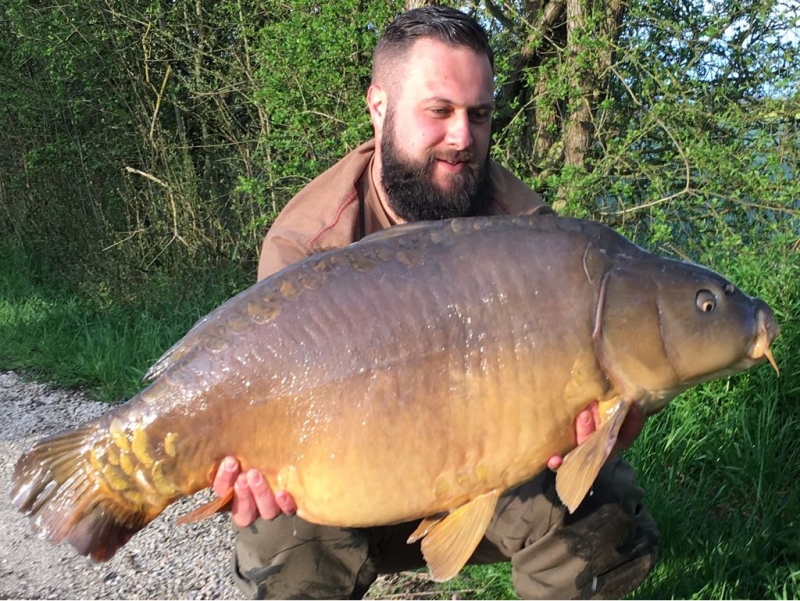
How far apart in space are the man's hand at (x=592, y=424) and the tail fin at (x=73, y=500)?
0.78 metres

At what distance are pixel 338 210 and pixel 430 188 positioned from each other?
0.82ft

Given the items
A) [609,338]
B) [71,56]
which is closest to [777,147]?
[609,338]

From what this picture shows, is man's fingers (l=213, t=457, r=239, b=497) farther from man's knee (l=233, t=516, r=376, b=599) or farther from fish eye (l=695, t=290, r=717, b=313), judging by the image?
fish eye (l=695, t=290, r=717, b=313)

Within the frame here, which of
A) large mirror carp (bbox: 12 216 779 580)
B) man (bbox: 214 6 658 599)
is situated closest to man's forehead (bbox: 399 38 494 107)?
man (bbox: 214 6 658 599)

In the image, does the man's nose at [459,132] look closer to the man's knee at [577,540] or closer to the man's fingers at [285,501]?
the man's knee at [577,540]

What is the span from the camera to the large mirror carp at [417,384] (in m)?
1.46

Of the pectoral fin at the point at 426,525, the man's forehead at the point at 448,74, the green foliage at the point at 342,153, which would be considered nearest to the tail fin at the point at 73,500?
the pectoral fin at the point at 426,525

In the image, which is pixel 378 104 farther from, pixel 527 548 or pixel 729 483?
pixel 729 483

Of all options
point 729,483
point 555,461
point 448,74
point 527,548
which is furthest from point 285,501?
point 729,483

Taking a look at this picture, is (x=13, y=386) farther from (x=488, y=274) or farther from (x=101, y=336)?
(x=488, y=274)

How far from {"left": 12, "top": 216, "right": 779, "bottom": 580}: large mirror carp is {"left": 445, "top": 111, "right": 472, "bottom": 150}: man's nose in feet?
1.95

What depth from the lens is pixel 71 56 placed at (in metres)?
5.80

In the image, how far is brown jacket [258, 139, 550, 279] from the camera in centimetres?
203

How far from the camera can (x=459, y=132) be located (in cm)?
207
